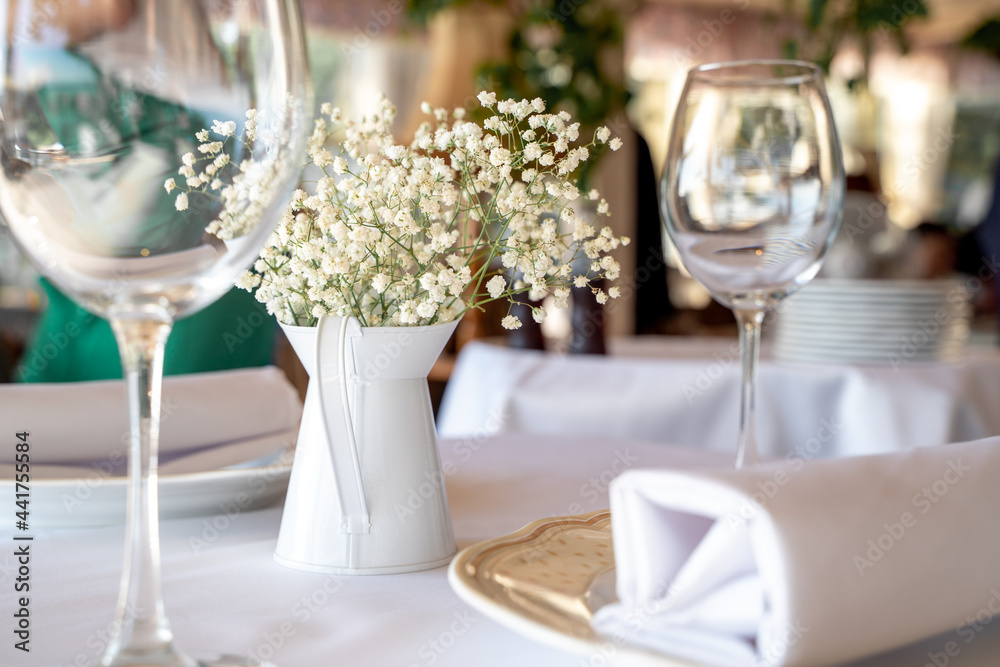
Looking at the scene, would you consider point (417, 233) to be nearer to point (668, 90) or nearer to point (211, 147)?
point (211, 147)

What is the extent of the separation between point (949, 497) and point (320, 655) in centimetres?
28

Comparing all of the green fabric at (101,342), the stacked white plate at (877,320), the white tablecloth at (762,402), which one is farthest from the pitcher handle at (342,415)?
the green fabric at (101,342)

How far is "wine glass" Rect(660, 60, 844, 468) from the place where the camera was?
62cm

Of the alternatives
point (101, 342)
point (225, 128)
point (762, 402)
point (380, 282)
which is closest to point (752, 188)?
point (380, 282)

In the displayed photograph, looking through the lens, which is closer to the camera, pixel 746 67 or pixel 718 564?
pixel 718 564

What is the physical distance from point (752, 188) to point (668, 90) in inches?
286

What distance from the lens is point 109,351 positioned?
1508 mm

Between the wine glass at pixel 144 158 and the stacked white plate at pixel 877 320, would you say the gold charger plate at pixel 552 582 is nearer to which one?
the wine glass at pixel 144 158

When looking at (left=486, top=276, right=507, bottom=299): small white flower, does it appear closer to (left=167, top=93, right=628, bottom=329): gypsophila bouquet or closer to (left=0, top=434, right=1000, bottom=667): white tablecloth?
(left=167, top=93, right=628, bottom=329): gypsophila bouquet

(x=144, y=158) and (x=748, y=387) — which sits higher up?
(x=144, y=158)

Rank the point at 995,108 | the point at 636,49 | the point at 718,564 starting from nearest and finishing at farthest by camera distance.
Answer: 1. the point at 718,564
2. the point at 636,49
3. the point at 995,108

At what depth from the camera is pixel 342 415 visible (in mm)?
575

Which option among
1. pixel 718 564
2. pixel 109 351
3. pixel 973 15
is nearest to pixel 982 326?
pixel 109 351

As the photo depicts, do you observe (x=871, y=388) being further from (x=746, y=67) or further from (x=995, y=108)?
(x=995, y=108)
